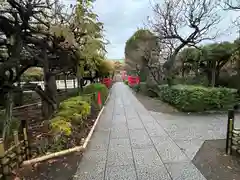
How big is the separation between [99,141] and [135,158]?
59.0 inches

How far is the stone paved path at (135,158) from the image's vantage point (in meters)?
3.49

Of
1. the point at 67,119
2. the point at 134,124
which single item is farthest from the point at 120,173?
the point at 134,124

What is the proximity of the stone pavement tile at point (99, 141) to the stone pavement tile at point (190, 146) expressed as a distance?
5.89 ft

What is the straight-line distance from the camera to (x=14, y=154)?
11.8 feet

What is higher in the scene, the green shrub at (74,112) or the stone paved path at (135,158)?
the green shrub at (74,112)

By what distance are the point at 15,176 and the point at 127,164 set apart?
1947mm

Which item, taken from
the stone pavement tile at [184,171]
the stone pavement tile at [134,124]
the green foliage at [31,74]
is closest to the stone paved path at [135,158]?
the stone pavement tile at [184,171]

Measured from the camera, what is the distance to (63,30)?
6.17 metres

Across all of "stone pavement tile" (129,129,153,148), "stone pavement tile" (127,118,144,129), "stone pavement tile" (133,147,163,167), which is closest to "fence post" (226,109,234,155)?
"stone pavement tile" (133,147,163,167)

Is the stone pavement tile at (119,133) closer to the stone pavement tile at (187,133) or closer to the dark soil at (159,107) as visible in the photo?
the stone pavement tile at (187,133)

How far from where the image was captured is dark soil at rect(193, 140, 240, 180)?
3399 millimetres

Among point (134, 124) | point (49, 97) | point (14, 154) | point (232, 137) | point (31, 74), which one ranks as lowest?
point (134, 124)

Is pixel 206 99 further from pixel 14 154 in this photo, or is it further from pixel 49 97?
pixel 14 154

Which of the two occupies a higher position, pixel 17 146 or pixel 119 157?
pixel 17 146
